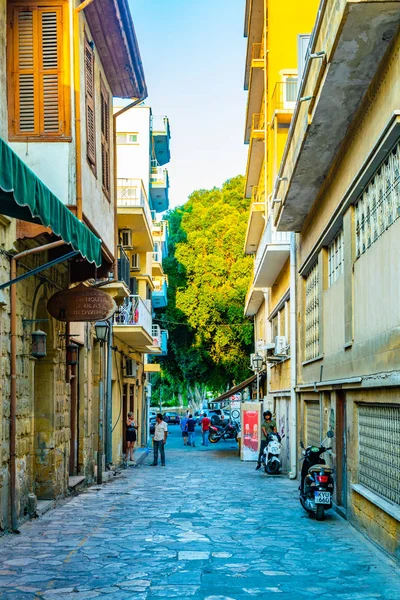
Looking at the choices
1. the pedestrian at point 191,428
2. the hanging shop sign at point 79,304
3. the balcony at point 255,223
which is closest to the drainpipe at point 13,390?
the hanging shop sign at point 79,304

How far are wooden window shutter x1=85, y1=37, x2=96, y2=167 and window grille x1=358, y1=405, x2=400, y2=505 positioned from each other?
22.0ft

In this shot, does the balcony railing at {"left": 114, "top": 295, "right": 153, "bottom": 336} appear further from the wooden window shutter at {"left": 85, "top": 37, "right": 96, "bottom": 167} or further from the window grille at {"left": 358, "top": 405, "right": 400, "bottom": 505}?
the window grille at {"left": 358, "top": 405, "right": 400, "bottom": 505}

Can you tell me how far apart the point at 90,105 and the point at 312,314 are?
645 centimetres

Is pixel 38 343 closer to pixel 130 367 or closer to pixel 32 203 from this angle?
pixel 32 203

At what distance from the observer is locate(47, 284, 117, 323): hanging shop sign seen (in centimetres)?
1379

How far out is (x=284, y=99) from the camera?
78.9 feet

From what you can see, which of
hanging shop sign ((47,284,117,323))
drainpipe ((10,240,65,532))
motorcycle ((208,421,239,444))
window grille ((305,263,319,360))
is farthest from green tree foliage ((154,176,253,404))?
drainpipe ((10,240,65,532))

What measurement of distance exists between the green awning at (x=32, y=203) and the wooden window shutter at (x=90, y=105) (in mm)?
3969

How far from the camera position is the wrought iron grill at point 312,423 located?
16391mm

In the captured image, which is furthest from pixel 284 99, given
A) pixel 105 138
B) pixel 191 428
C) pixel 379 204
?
pixel 191 428

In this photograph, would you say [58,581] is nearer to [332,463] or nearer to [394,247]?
[394,247]

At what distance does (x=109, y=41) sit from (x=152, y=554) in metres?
10.2

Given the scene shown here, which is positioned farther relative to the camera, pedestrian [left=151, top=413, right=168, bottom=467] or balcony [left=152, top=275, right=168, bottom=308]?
balcony [left=152, top=275, right=168, bottom=308]

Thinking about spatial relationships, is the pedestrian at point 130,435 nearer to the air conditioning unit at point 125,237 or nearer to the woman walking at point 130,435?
the woman walking at point 130,435
